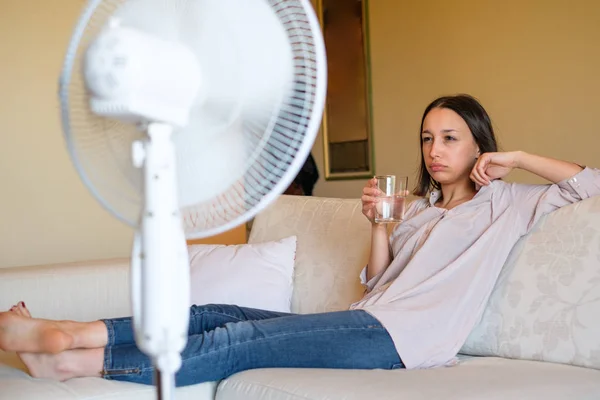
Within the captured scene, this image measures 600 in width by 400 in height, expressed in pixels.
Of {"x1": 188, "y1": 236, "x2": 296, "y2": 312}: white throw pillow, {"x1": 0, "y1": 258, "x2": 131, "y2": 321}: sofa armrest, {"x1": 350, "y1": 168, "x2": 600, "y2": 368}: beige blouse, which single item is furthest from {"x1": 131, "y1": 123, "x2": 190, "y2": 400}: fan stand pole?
{"x1": 0, "y1": 258, "x2": 131, "y2": 321}: sofa armrest

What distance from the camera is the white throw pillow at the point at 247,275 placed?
2.21 metres

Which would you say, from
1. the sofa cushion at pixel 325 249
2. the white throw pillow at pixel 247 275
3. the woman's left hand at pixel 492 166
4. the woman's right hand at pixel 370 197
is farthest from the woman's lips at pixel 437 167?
the white throw pillow at pixel 247 275

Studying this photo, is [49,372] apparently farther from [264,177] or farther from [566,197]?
[566,197]

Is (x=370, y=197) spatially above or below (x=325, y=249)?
above

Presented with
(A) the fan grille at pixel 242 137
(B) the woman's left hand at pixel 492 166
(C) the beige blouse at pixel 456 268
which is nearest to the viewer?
(A) the fan grille at pixel 242 137

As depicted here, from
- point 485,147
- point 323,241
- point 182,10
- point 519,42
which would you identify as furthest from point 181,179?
point 519,42

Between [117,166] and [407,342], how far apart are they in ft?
3.22

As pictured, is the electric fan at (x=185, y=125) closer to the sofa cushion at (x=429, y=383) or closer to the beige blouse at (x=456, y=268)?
the sofa cushion at (x=429, y=383)

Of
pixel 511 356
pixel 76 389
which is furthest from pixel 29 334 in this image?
pixel 511 356

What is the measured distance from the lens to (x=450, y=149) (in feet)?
6.32

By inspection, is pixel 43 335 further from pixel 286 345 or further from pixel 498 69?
pixel 498 69

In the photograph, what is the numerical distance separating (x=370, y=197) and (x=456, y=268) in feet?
0.89

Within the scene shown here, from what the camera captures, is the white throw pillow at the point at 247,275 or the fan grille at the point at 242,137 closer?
the fan grille at the point at 242,137

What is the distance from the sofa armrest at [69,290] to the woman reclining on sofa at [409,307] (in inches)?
21.9
